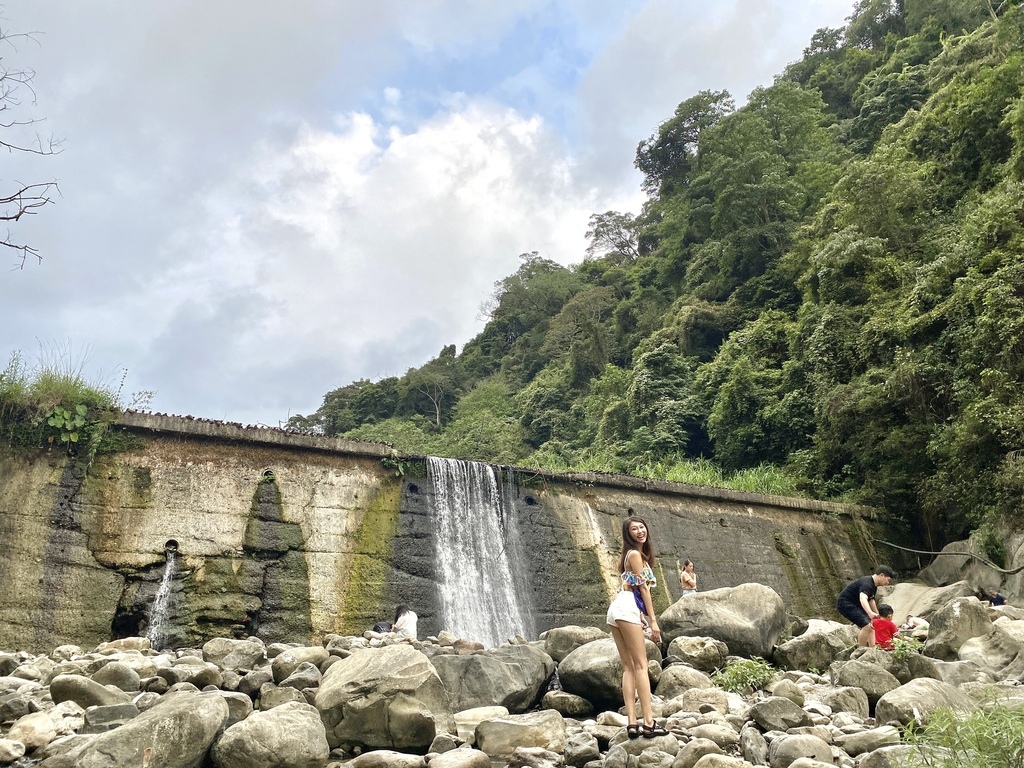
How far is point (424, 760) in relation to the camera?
512 cm

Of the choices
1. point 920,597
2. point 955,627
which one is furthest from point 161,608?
point 920,597

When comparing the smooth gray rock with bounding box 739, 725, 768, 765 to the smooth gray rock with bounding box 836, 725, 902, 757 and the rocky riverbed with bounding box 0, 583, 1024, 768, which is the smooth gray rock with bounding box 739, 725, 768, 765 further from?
the smooth gray rock with bounding box 836, 725, 902, 757

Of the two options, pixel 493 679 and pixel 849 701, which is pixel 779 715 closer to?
pixel 849 701

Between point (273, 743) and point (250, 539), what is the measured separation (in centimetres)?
500

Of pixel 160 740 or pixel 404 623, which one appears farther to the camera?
pixel 404 623

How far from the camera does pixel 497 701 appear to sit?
662 centimetres

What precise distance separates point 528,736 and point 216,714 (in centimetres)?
208

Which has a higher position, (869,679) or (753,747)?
(869,679)

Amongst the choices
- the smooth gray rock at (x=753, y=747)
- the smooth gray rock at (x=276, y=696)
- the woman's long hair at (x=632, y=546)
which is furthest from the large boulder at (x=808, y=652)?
the smooth gray rock at (x=276, y=696)

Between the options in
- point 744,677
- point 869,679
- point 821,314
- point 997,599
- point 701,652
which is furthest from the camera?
point 821,314

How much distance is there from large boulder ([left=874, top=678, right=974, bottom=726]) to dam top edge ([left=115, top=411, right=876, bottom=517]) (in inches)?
283

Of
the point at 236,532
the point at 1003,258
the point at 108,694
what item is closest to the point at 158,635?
the point at 236,532

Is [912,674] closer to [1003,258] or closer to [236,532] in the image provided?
[236,532]

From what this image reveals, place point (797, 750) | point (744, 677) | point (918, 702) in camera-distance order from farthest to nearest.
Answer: point (744, 677), point (918, 702), point (797, 750)
